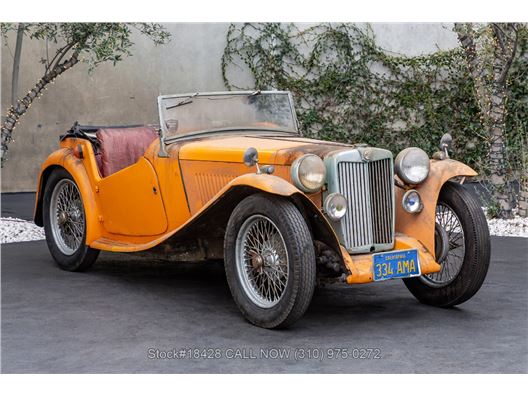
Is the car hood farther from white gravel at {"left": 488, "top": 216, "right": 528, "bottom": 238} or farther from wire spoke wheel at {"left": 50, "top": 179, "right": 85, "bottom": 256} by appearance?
white gravel at {"left": 488, "top": 216, "right": 528, "bottom": 238}

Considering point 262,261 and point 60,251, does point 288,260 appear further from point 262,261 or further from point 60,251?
point 60,251

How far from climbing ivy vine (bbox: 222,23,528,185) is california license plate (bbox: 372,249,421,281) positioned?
8.15m

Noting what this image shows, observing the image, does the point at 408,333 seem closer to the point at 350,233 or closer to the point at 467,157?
the point at 350,233

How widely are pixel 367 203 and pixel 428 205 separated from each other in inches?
17.6

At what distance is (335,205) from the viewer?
4.94m

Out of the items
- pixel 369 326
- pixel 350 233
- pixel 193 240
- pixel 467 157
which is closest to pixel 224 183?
pixel 193 240

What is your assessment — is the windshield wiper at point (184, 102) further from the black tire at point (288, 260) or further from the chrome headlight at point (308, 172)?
the chrome headlight at point (308, 172)

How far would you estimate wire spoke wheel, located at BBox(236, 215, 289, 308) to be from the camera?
4.85 m

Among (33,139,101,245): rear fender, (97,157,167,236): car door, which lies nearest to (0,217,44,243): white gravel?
(33,139,101,245): rear fender

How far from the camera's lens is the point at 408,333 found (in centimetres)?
483

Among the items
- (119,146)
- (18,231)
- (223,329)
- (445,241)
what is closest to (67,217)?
(119,146)

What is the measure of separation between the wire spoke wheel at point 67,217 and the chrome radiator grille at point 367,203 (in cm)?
254

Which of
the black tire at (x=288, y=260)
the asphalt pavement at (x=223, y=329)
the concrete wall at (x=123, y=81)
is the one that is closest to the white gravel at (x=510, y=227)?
the asphalt pavement at (x=223, y=329)

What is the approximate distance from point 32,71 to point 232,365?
909 centimetres
